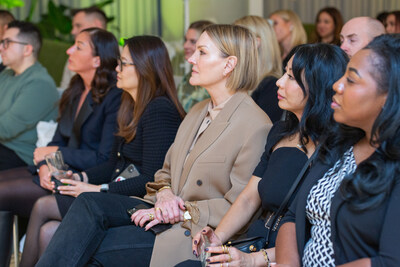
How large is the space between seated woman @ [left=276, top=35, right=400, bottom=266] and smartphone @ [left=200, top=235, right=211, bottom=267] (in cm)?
34

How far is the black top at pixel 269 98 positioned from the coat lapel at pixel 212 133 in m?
0.51

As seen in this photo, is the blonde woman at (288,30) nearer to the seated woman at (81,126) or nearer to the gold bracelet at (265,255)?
the seated woman at (81,126)

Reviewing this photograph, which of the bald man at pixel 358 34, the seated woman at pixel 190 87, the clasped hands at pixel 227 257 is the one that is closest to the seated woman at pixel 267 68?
the bald man at pixel 358 34

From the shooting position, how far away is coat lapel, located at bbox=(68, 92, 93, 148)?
358cm

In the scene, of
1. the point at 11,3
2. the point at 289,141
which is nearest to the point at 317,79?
the point at 289,141

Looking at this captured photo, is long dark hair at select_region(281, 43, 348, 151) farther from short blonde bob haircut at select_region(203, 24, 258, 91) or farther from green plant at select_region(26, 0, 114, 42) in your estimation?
green plant at select_region(26, 0, 114, 42)

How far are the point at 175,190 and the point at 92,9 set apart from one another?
10.8 ft

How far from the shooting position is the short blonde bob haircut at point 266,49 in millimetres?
3455

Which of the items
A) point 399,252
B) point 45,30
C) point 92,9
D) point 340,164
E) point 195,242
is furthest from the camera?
point 45,30

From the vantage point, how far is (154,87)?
3.12 metres

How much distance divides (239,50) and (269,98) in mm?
591

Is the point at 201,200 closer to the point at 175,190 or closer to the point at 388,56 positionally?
the point at 175,190

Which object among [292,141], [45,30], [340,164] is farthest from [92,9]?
[340,164]

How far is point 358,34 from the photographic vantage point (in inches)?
131
